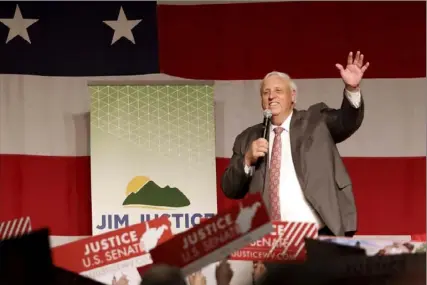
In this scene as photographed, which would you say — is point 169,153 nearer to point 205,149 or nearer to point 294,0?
point 205,149

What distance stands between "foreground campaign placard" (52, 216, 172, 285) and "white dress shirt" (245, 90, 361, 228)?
0.93 m

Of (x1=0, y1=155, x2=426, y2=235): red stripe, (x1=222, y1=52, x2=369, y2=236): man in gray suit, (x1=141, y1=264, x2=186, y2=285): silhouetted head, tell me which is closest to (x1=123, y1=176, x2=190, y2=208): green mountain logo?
(x1=0, y1=155, x2=426, y2=235): red stripe

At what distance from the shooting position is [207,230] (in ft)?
2.46

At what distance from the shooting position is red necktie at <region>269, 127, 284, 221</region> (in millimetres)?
1891

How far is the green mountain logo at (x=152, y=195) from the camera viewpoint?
9.20 ft

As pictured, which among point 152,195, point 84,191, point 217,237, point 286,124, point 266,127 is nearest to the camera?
point 217,237

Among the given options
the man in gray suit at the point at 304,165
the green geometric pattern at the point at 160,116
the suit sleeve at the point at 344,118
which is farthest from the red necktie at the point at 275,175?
the green geometric pattern at the point at 160,116

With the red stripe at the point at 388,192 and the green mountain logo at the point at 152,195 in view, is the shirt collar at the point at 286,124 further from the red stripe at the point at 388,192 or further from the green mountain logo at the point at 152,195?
the red stripe at the point at 388,192

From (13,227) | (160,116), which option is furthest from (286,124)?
(13,227)

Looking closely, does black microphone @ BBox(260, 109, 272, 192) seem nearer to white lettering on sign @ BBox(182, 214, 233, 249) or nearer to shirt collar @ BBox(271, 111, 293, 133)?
shirt collar @ BBox(271, 111, 293, 133)

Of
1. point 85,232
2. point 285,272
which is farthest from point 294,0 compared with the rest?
point 285,272

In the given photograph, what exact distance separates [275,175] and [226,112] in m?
1.12

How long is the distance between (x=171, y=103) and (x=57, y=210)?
0.67 m

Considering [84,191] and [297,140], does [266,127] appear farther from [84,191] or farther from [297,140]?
[84,191]
